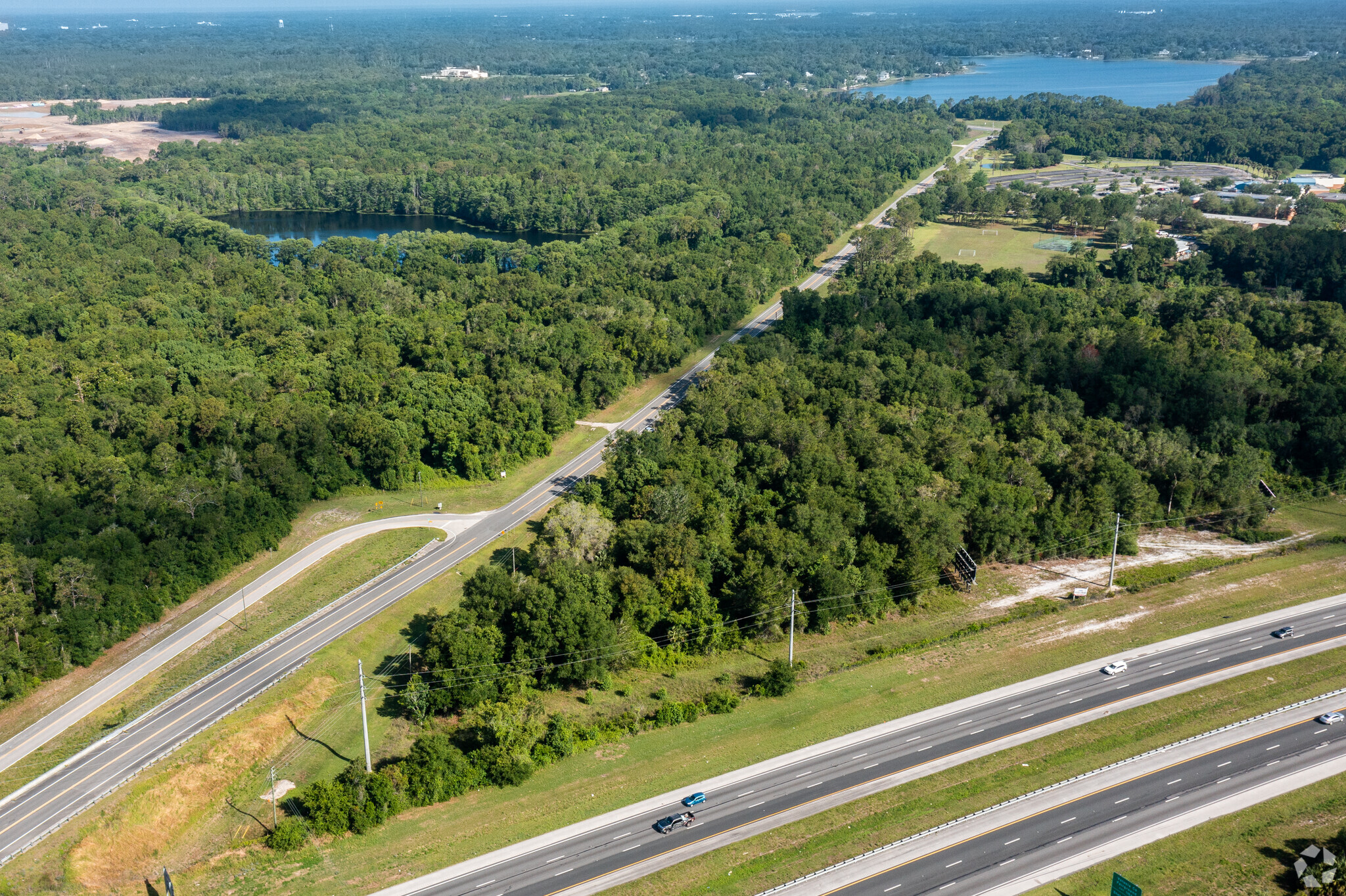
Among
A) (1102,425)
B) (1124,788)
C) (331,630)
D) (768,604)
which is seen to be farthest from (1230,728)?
(331,630)

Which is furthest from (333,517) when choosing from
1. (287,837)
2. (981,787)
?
(981,787)

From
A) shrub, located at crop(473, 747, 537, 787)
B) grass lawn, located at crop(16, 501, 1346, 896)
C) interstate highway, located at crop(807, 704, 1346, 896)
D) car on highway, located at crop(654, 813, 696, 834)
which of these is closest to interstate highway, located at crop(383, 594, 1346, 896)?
car on highway, located at crop(654, 813, 696, 834)

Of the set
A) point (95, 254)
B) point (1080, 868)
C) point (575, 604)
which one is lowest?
point (1080, 868)

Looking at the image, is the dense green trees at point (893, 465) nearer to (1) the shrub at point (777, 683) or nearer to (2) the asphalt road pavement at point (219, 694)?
(1) the shrub at point (777, 683)

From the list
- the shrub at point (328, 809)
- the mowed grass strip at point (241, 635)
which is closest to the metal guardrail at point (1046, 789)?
the shrub at point (328, 809)

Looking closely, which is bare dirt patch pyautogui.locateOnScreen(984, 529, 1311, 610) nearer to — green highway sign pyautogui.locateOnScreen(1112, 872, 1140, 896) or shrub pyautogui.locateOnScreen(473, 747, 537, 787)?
green highway sign pyautogui.locateOnScreen(1112, 872, 1140, 896)

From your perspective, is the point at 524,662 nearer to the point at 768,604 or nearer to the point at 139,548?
the point at 768,604
